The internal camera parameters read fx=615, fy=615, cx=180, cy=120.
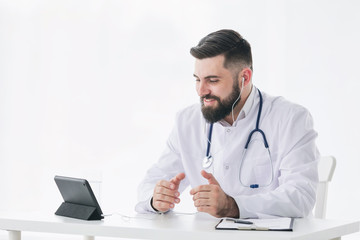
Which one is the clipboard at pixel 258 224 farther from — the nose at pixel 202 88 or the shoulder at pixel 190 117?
the shoulder at pixel 190 117

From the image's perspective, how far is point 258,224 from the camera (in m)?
1.83

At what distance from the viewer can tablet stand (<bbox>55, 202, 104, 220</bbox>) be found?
2020 millimetres

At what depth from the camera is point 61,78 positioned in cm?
495

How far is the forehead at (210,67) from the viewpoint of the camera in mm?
2402

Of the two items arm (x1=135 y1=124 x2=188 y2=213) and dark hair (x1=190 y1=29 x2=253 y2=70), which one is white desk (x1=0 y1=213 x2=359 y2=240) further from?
dark hair (x1=190 y1=29 x2=253 y2=70)

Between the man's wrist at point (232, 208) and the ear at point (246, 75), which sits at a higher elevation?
the ear at point (246, 75)

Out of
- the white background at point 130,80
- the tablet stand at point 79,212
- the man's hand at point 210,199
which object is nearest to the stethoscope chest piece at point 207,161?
the man's hand at point 210,199

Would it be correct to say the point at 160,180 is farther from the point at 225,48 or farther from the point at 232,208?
the point at 225,48

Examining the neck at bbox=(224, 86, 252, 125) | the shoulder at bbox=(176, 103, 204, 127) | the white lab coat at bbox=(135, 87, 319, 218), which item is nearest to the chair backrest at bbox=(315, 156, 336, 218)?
the white lab coat at bbox=(135, 87, 319, 218)

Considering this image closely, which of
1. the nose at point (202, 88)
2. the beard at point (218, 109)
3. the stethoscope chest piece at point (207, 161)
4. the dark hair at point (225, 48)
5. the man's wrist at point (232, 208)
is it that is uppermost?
the dark hair at point (225, 48)

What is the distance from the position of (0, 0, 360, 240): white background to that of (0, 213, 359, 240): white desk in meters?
2.31

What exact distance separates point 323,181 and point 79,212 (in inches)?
41.4

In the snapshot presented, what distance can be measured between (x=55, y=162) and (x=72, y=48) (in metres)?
0.92

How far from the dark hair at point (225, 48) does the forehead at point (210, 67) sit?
2cm
